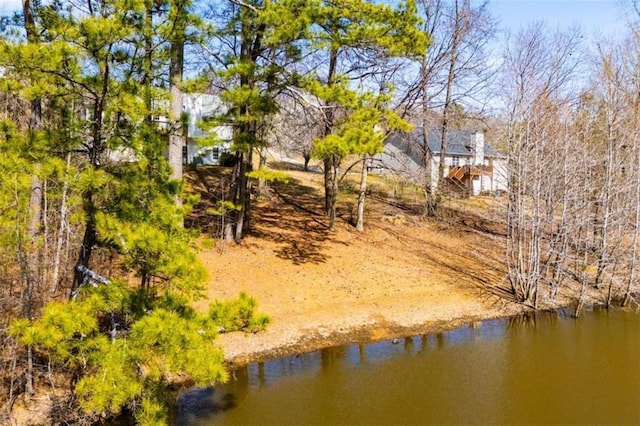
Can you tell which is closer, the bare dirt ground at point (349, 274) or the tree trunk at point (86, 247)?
the tree trunk at point (86, 247)

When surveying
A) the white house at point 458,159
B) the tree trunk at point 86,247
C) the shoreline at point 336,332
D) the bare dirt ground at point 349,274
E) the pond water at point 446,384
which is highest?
the white house at point 458,159

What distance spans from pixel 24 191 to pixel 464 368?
25.2 feet

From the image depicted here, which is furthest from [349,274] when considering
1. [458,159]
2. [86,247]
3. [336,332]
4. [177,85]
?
[458,159]

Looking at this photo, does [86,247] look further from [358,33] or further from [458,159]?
[458,159]

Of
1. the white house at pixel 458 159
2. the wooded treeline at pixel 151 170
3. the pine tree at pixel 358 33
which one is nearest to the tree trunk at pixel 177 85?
the wooded treeline at pixel 151 170

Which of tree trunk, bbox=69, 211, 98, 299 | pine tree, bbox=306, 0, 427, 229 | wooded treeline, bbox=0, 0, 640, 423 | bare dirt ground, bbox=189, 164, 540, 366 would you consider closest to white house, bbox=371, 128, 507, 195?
bare dirt ground, bbox=189, 164, 540, 366

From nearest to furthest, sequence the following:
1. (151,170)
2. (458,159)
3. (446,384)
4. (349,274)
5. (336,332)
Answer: (151,170) → (446,384) → (336,332) → (349,274) → (458,159)

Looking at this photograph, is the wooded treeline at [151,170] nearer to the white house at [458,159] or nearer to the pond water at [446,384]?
the pond water at [446,384]

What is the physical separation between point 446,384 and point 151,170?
6046mm

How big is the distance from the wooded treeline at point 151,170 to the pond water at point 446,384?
150 centimetres

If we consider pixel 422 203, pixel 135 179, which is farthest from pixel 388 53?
pixel 422 203

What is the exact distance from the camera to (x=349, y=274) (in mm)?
13562

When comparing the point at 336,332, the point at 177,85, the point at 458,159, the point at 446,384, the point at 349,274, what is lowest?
the point at 446,384

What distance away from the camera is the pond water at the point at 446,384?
7.35m
